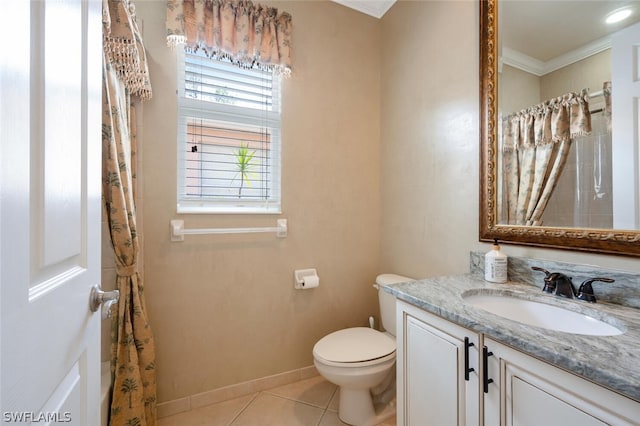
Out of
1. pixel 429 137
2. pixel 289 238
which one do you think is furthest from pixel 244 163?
Answer: pixel 429 137

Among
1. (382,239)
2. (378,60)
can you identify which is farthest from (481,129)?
(378,60)

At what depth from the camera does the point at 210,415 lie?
1.64 metres

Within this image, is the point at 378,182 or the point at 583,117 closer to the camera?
the point at 583,117

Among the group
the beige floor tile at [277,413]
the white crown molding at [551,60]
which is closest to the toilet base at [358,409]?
the beige floor tile at [277,413]

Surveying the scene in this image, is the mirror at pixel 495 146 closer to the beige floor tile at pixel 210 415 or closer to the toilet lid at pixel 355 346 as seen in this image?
the toilet lid at pixel 355 346

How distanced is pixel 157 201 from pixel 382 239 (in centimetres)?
153

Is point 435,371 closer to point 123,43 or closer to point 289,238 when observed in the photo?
point 289,238

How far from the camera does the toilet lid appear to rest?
1.50 meters

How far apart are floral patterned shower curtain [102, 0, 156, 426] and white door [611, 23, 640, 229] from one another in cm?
182

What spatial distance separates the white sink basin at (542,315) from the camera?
0.91 meters

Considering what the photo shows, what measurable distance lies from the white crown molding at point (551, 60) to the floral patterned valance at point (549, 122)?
5.5 inches

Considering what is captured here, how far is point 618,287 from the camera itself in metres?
0.96

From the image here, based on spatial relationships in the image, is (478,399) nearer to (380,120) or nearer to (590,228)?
(590,228)

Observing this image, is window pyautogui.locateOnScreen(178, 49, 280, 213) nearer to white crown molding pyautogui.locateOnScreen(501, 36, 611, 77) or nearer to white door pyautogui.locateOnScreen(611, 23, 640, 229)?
white crown molding pyautogui.locateOnScreen(501, 36, 611, 77)
